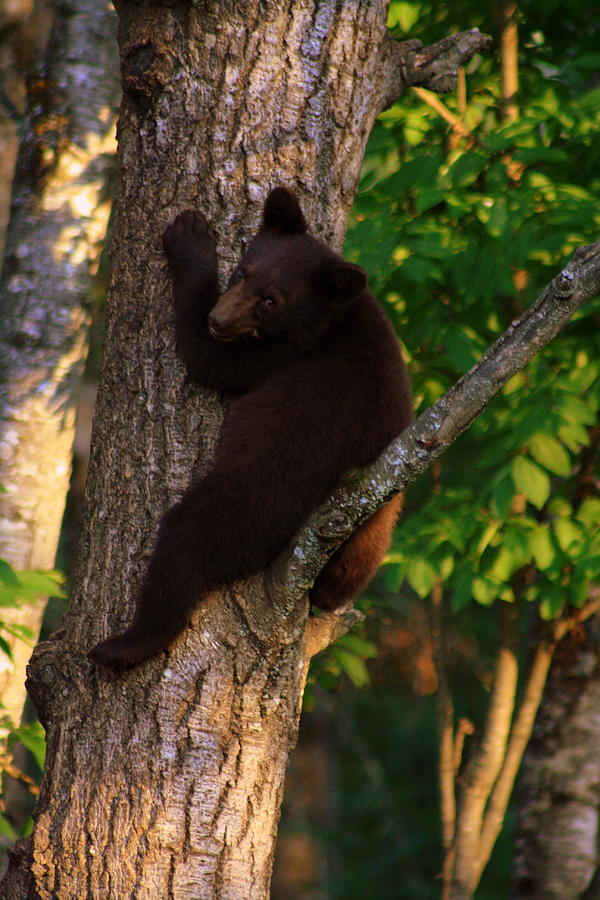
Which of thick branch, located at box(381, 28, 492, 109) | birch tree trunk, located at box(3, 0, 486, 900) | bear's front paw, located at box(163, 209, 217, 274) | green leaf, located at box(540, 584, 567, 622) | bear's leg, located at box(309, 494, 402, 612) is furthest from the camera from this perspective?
green leaf, located at box(540, 584, 567, 622)

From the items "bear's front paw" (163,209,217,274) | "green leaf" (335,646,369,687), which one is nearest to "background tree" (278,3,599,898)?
"green leaf" (335,646,369,687)

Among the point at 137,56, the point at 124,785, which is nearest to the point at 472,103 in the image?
the point at 137,56

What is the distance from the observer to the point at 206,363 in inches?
109

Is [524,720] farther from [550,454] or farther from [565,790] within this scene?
[550,454]

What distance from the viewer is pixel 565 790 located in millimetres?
5117

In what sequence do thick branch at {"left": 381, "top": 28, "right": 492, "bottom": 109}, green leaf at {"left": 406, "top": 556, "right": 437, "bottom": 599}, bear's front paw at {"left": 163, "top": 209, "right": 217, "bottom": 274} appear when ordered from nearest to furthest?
1. bear's front paw at {"left": 163, "top": 209, "right": 217, "bottom": 274}
2. thick branch at {"left": 381, "top": 28, "right": 492, "bottom": 109}
3. green leaf at {"left": 406, "top": 556, "right": 437, "bottom": 599}

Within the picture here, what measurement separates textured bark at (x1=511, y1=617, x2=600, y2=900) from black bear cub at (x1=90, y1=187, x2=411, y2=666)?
8.72 feet

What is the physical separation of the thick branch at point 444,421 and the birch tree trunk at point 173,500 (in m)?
0.20

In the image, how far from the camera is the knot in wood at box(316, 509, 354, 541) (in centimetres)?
244

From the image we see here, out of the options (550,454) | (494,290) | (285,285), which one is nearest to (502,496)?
(550,454)

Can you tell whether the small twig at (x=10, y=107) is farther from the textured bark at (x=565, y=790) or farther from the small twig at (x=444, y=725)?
the textured bark at (x=565, y=790)

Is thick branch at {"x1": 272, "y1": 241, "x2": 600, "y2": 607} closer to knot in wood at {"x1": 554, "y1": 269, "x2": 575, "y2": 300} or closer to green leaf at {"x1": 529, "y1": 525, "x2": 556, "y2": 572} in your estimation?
knot in wood at {"x1": 554, "y1": 269, "x2": 575, "y2": 300}

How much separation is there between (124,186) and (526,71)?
10.2 ft

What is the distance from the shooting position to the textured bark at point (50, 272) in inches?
189
